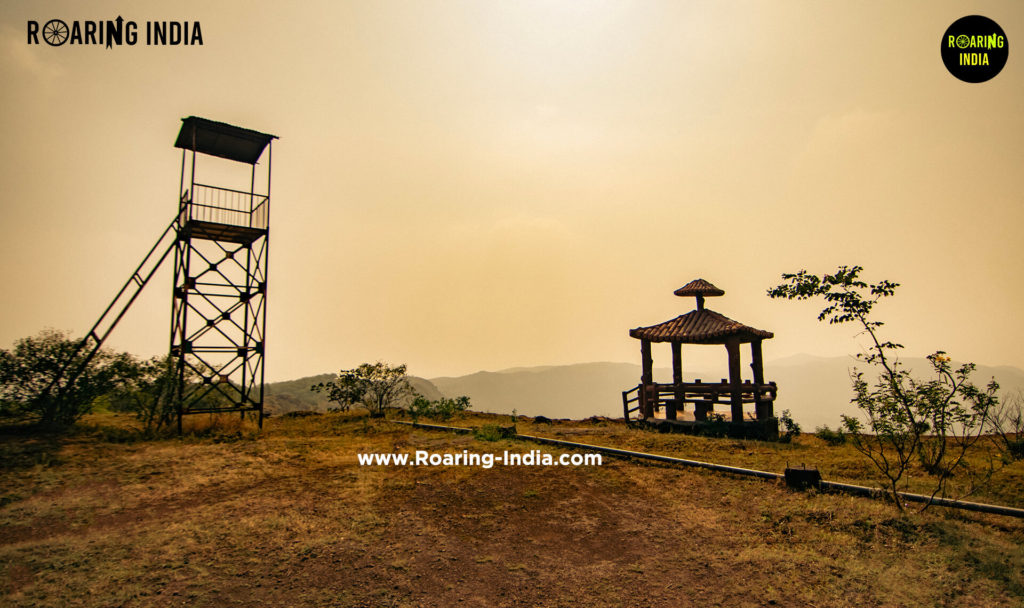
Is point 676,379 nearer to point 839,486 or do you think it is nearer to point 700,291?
point 700,291

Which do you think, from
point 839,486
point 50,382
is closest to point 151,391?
point 50,382

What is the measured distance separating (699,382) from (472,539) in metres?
13.3

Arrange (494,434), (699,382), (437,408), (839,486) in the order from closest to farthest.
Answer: (839,486)
(494,434)
(699,382)
(437,408)

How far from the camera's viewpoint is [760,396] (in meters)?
16.0

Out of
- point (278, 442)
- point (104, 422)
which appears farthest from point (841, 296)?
point (104, 422)

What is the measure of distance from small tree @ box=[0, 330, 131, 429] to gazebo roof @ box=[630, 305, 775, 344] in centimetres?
1874

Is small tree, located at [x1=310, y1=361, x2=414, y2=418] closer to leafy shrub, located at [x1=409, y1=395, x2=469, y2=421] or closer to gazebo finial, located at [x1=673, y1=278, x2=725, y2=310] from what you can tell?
leafy shrub, located at [x1=409, y1=395, x2=469, y2=421]

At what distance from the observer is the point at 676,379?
17359 mm

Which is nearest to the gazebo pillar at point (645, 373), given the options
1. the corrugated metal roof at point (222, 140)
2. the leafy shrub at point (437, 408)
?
the leafy shrub at point (437, 408)

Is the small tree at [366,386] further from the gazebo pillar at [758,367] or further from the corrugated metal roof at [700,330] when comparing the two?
the gazebo pillar at [758,367]

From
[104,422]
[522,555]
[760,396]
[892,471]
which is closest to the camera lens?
[522,555]

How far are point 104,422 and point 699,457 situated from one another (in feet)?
61.5

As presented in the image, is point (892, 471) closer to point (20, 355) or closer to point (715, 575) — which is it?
point (715, 575)

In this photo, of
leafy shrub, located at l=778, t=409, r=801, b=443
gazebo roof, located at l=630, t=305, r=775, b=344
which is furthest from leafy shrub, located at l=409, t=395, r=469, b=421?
leafy shrub, located at l=778, t=409, r=801, b=443
